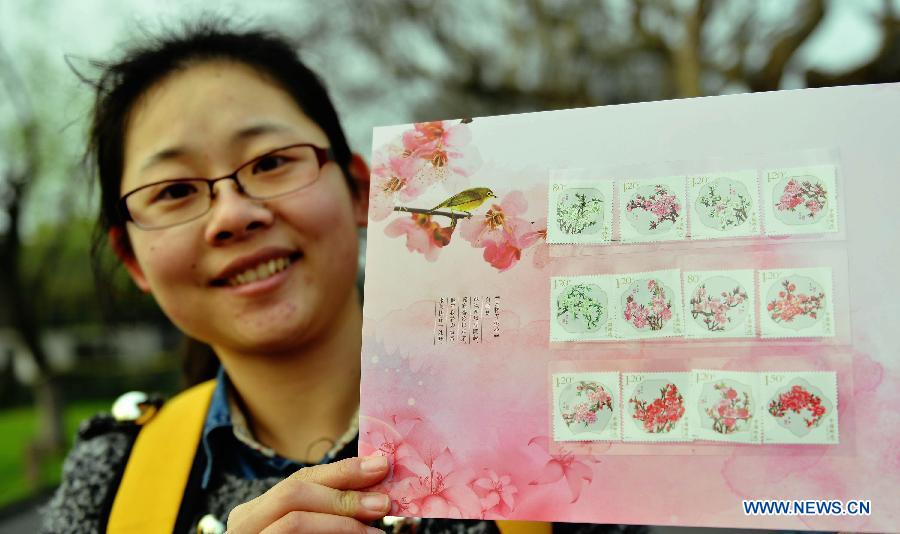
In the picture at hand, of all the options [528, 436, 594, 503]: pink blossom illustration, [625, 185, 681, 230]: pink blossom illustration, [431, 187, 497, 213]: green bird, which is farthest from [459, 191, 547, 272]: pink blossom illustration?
[528, 436, 594, 503]: pink blossom illustration

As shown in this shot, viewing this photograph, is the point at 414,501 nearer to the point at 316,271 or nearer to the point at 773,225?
the point at 316,271

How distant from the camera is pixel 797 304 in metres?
0.98

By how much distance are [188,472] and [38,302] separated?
748 centimetres

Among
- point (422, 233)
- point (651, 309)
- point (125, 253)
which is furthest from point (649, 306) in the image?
point (125, 253)

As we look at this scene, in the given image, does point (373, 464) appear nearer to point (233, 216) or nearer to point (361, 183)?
point (233, 216)

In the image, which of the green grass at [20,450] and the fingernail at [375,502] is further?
the green grass at [20,450]

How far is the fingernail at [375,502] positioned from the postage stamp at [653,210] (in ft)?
1.62

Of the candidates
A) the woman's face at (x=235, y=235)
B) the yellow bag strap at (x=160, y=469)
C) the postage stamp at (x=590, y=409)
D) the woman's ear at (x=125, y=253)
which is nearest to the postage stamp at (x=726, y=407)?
the postage stamp at (x=590, y=409)

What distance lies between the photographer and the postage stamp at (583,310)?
1029mm

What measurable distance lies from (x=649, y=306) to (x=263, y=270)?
27.0 inches

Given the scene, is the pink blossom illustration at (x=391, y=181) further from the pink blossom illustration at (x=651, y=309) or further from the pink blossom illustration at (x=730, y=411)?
the pink blossom illustration at (x=730, y=411)

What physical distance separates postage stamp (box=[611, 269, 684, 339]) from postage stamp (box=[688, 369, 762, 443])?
0.26 feet

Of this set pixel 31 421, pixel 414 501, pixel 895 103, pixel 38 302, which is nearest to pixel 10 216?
pixel 38 302

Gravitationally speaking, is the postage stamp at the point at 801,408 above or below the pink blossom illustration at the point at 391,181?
below
